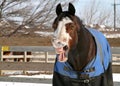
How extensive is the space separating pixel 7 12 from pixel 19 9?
50 cm

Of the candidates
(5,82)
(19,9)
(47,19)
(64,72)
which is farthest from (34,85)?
(19,9)

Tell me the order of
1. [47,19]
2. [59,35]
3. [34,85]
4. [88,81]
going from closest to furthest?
[59,35] → [88,81] → [34,85] → [47,19]

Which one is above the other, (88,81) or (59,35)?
(59,35)

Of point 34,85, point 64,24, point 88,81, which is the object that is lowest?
point 34,85

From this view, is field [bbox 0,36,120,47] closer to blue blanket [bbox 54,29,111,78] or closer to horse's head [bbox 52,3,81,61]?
blue blanket [bbox 54,29,111,78]

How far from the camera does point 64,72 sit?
3.84 metres

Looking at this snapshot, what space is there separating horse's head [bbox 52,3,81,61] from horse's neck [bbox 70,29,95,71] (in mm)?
155

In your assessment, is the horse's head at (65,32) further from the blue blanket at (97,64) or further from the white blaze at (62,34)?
the blue blanket at (97,64)

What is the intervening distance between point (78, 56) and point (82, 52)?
64 mm

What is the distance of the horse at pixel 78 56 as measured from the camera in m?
3.31

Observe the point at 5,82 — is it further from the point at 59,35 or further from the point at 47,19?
the point at 47,19

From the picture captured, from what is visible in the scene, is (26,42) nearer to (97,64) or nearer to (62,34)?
(97,64)

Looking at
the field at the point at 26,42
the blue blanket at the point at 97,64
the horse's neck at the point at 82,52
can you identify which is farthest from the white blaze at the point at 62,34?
the field at the point at 26,42

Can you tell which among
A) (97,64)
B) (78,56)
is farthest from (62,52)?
(97,64)
